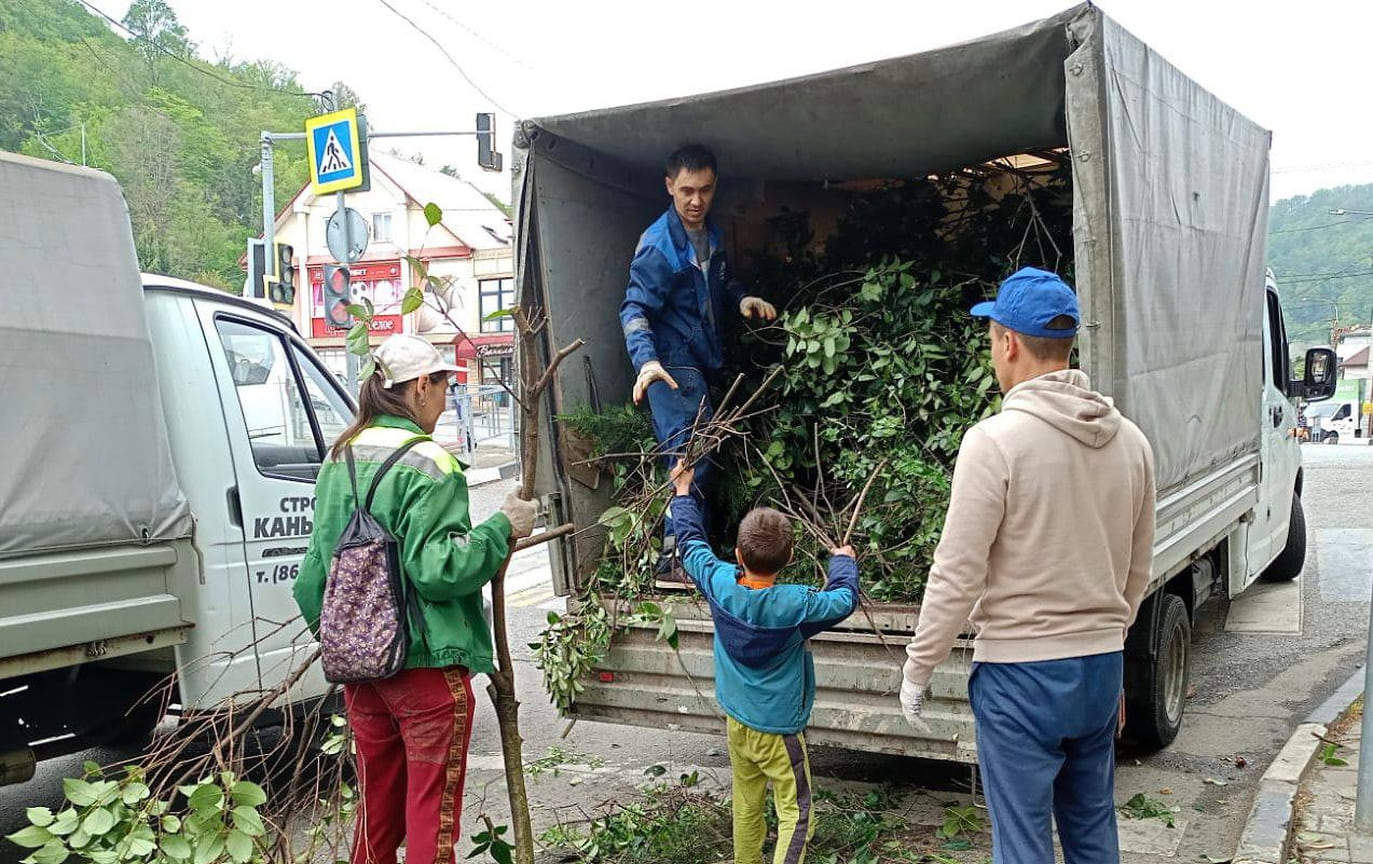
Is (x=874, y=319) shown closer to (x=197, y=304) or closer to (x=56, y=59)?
(x=197, y=304)

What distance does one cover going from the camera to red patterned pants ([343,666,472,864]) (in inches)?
120

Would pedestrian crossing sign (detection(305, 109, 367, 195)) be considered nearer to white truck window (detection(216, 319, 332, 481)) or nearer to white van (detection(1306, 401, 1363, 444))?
white truck window (detection(216, 319, 332, 481))

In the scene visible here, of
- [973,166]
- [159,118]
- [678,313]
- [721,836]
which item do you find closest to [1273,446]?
[973,166]

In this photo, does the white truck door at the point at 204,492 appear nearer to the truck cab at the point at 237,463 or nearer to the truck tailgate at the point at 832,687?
the truck cab at the point at 237,463

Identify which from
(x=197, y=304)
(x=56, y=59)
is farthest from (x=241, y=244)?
(x=197, y=304)

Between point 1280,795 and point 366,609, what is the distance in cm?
360

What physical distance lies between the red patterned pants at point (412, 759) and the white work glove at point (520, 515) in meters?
0.44

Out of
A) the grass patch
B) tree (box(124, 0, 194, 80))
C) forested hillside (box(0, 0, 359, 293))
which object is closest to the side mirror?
the grass patch

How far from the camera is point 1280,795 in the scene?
4.28 metres

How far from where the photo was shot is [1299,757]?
4.72 metres

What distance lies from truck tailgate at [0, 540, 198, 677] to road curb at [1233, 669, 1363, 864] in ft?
13.2

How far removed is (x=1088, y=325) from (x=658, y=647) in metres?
1.95

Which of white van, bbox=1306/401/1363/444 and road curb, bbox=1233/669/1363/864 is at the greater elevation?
road curb, bbox=1233/669/1363/864

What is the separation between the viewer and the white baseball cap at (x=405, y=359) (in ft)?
10.3
